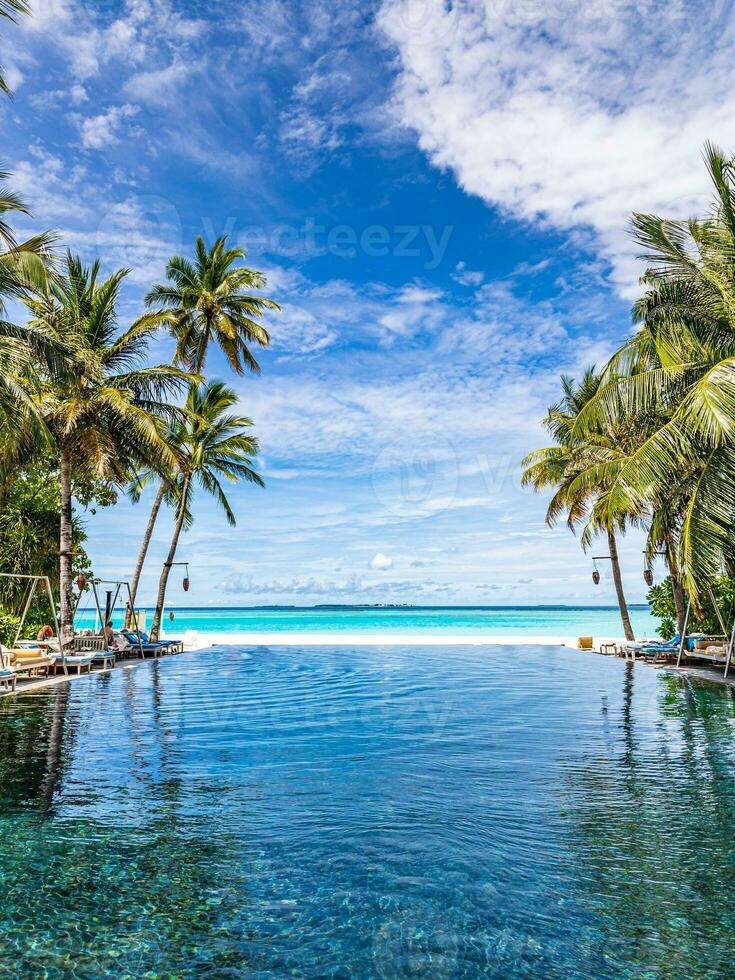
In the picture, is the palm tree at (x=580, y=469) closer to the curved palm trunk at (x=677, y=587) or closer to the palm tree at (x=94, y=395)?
the curved palm trunk at (x=677, y=587)

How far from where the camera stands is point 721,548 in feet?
33.3

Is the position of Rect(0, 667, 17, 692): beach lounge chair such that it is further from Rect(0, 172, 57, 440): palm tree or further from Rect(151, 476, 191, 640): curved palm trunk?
Rect(151, 476, 191, 640): curved palm trunk

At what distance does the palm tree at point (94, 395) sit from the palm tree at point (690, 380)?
1158cm

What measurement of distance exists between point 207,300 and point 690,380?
17177mm

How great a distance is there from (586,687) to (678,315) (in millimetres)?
8740

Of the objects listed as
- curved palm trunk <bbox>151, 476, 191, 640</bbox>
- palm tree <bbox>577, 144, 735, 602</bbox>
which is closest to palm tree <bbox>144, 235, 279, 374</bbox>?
curved palm trunk <bbox>151, 476, 191, 640</bbox>

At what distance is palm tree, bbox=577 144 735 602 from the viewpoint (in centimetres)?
1015

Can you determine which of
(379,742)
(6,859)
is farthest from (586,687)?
(6,859)

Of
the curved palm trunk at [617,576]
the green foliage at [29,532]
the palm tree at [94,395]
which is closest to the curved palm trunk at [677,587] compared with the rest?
the curved palm trunk at [617,576]

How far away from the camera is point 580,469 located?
23.2 meters

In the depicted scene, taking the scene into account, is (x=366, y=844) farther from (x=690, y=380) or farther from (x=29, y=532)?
(x=29, y=532)

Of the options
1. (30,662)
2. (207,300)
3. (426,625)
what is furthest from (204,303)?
(426,625)

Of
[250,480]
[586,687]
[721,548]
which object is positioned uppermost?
[250,480]

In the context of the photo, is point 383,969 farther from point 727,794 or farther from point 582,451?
point 582,451
